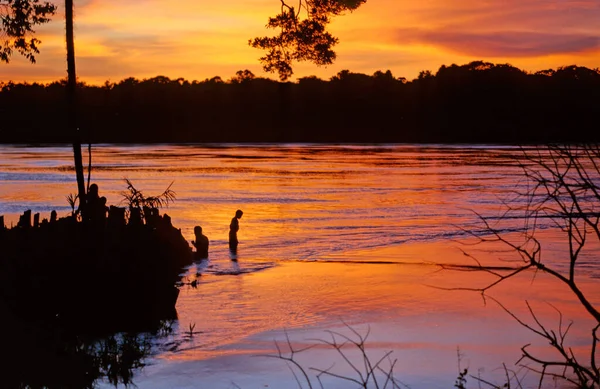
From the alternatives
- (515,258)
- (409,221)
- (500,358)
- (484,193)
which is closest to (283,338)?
(500,358)

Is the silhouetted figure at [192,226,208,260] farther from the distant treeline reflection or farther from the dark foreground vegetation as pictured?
the distant treeline reflection

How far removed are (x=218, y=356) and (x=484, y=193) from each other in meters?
28.4

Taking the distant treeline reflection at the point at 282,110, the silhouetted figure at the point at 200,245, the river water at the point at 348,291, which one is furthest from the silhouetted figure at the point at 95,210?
the distant treeline reflection at the point at 282,110

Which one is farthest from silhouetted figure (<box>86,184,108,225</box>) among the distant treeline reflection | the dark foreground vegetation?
the distant treeline reflection

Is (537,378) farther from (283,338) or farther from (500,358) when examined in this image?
(283,338)

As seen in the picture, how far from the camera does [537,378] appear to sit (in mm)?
8625

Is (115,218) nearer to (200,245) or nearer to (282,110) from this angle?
(200,245)

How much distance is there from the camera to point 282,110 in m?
151

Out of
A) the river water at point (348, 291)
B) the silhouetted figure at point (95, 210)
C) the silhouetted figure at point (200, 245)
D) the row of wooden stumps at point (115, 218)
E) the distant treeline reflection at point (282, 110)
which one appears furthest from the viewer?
the distant treeline reflection at point (282, 110)

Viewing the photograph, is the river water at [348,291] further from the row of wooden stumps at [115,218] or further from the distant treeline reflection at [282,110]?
the distant treeline reflection at [282,110]

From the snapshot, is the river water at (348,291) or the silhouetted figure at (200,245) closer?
the river water at (348,291)

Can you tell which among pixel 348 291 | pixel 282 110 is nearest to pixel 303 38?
pixel 348 291

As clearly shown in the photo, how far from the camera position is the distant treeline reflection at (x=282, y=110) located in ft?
457

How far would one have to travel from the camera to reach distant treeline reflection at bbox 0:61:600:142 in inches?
5482
